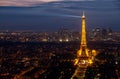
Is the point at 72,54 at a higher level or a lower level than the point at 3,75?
lower

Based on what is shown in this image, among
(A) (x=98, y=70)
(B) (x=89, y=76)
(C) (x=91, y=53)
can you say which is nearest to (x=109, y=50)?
(C) (x=91, y=53)

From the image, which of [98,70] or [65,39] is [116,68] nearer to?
[98,70]

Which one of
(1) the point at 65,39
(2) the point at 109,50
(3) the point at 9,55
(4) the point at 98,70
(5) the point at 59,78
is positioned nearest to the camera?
(5) the point at 59,78

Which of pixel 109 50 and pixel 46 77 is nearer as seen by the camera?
pixel 46 77

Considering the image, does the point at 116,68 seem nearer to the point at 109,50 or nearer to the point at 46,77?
the point at 46,77

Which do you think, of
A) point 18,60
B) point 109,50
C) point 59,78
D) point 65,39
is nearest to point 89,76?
point 59,78

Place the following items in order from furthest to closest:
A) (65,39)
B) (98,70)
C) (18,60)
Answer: (65,39)
(18,60)
(98,70)

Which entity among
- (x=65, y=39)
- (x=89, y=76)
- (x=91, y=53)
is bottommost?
(x=65, y=39)
